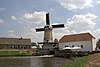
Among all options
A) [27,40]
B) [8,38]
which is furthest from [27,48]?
[8,38]

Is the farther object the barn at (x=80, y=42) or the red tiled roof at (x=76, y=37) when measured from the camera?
the red tiled roof at (x=76, y=37)

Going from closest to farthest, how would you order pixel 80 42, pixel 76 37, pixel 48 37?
pixel 80 42 < pixel 76 37 < pixel 48 37

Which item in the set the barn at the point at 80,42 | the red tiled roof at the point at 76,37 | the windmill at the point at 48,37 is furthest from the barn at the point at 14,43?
the barn at the point at 80,42

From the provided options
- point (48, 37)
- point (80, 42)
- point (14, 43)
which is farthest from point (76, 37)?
point (14, 43)

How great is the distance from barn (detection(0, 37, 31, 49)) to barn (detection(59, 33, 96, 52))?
65.0 feet

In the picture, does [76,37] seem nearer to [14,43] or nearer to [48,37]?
[48,37]

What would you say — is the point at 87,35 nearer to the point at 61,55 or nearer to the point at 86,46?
the point at 86,46

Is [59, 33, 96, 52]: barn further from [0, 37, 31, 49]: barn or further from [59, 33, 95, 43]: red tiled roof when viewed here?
[0, 37, 31, 49]: barn

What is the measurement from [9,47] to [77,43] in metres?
27.5

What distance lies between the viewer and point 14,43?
85.7 m

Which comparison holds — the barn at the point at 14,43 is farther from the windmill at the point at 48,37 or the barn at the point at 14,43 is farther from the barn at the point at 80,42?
the barn at the point at 80,42

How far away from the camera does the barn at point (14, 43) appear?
83113mm

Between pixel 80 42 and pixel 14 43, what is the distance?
91.7 ft

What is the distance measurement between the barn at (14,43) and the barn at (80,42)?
19.8 m
